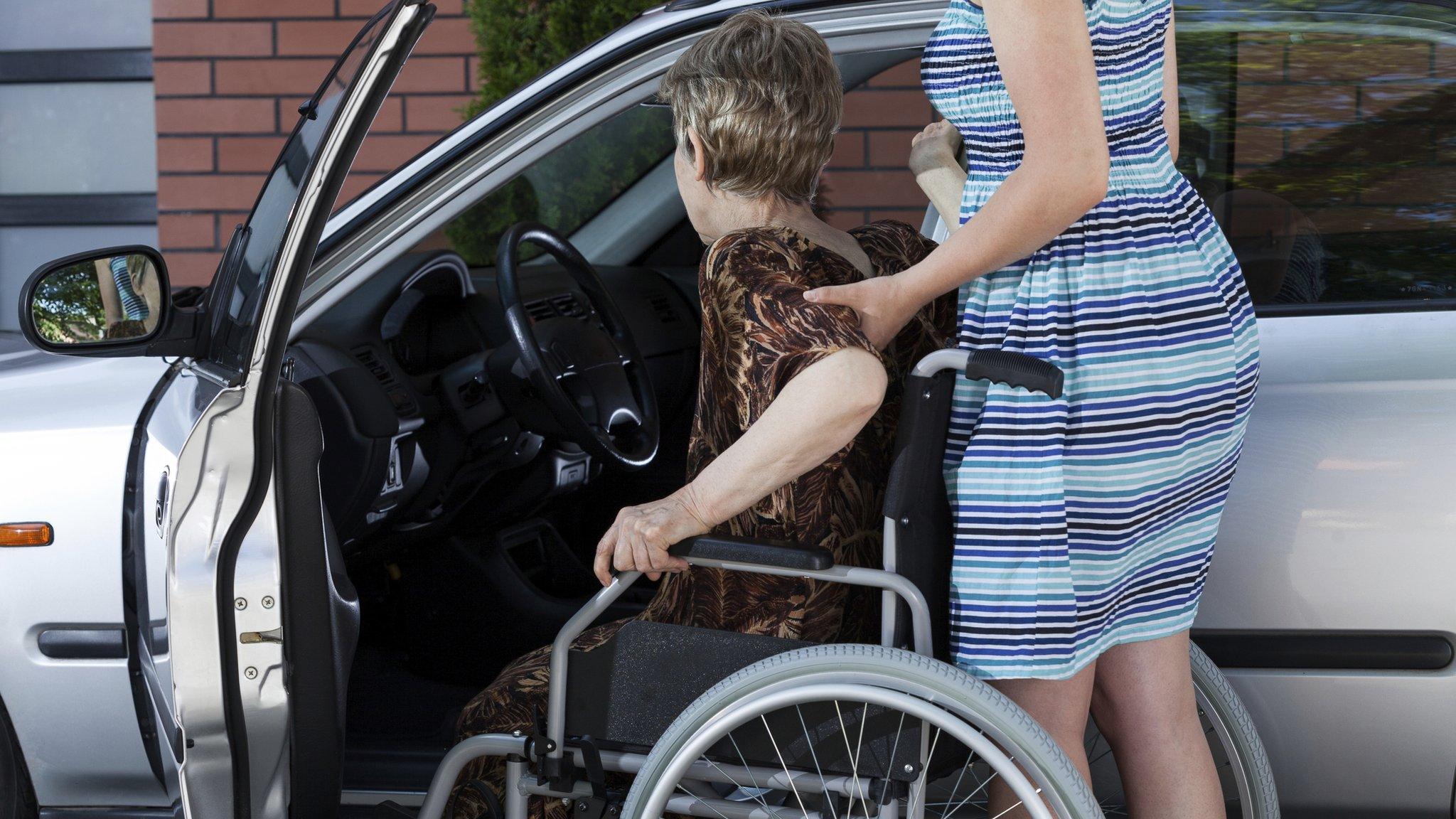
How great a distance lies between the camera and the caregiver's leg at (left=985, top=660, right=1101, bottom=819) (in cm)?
160

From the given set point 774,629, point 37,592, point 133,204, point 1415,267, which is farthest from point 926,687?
point 133,204

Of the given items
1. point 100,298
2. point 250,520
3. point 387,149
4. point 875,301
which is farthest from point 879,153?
point 387,149

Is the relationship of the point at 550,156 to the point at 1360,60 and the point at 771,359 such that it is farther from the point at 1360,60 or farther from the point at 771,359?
the point at 1360,60

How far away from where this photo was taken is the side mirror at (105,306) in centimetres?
174

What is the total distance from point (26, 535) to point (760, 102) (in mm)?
1210

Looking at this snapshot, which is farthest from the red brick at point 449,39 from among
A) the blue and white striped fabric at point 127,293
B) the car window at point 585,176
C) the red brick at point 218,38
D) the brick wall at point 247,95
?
the blue and white striped fabric at point 127,293

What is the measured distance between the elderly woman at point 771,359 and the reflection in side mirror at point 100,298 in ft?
2.39

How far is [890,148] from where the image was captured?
2801 millimetres

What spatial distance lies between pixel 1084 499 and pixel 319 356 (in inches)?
51.1

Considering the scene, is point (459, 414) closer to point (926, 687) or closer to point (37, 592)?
point (37, 592)

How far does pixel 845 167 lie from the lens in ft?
10.3

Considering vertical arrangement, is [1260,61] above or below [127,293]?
above

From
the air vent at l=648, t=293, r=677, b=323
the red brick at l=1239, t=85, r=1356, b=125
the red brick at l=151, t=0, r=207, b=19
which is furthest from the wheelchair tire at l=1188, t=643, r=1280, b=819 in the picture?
the red brick at l=151, t=0, r=207, b=19

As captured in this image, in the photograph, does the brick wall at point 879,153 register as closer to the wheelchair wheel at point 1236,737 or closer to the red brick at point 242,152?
the wheelchair wheel at point 1236,737
